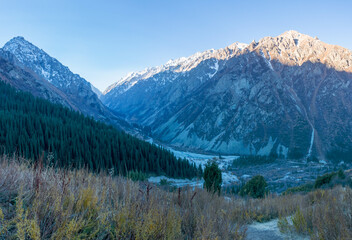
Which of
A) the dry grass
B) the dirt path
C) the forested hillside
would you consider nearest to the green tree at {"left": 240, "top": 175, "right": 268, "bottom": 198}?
the dirt path

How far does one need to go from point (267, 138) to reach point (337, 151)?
40.3m

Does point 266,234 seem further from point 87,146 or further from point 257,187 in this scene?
point 87,146

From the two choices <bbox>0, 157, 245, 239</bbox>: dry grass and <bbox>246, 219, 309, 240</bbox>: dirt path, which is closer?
<bbox>0, 157, 245, 239</bbox>: dry grass

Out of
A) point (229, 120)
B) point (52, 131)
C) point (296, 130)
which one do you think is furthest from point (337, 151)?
point (52, 131)

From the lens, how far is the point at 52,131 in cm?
6266

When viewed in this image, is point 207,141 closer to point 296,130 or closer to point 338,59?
point 296,130

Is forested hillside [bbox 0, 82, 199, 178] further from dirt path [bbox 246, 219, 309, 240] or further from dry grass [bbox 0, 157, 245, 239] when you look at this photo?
dry grass [bbox 0, 157, 245, 239]

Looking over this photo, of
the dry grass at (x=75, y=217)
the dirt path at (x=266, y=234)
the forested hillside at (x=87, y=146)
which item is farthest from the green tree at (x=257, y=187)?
the dry grass at (x=75, y=217)

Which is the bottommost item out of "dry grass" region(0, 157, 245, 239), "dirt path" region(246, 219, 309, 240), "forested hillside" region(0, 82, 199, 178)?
"forested hillside" region(0, 82, 199, 178)

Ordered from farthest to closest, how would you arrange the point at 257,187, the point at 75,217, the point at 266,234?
the point at 257,187 → the point at 266,234 → the point at 75,217

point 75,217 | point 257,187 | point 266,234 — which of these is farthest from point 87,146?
point 75,217

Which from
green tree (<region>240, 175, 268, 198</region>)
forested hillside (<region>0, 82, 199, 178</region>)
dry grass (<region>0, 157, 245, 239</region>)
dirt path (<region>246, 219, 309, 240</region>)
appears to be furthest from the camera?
forested hillside (<region>0, 82, 199, 178</region>)

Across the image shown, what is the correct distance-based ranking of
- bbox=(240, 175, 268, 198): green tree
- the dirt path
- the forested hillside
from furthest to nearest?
the forested hillside
bbox=(240, 175, 268, 198): green tree
the dirt path

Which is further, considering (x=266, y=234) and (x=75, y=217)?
(x=266, y=234)
